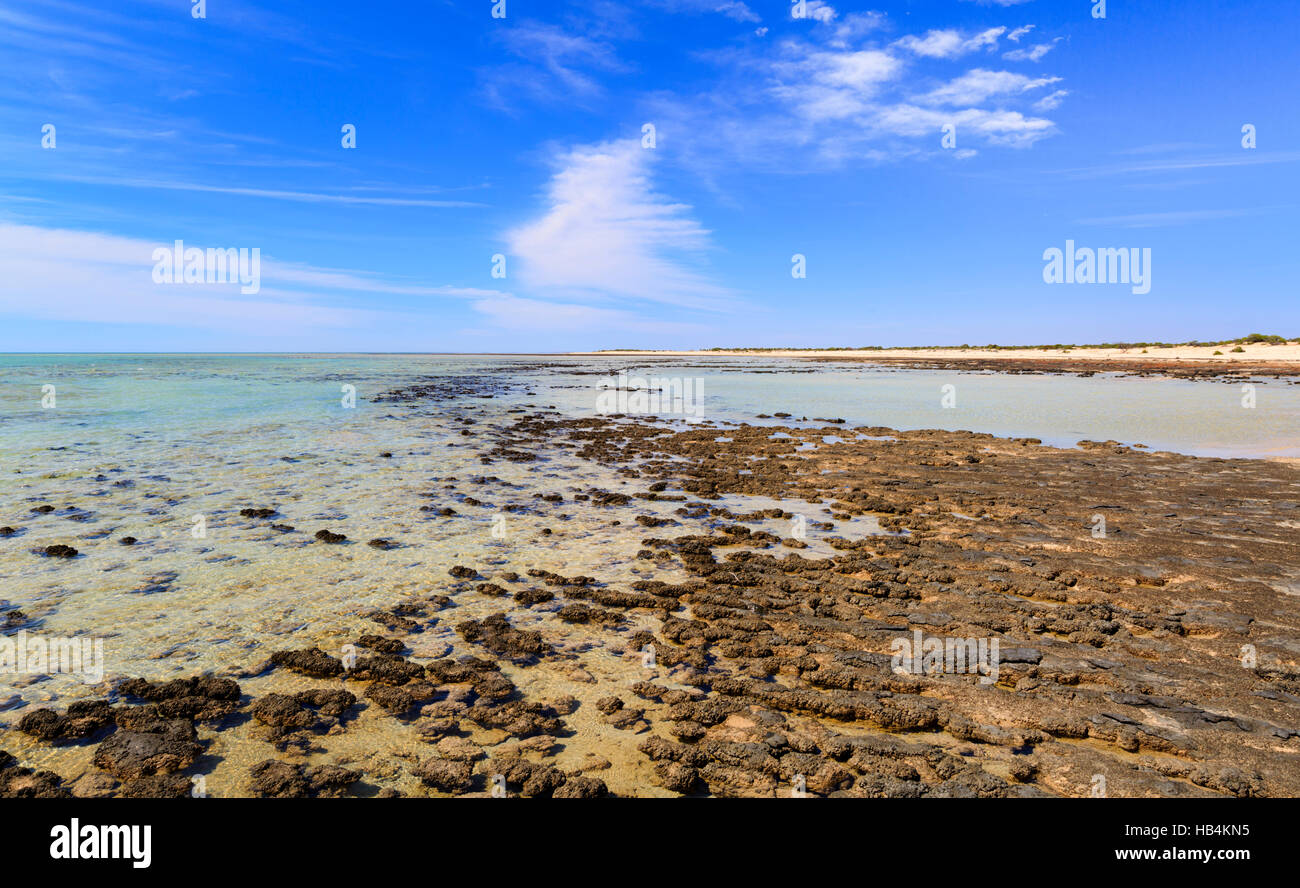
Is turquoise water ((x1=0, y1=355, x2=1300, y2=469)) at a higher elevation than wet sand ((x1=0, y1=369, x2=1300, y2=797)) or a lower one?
higher

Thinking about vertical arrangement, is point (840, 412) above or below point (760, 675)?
above

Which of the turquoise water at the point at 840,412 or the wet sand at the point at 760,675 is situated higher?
the turquoise water at the point at 840,412

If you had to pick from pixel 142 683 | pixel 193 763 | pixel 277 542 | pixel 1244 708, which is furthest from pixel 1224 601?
pixel 277 542

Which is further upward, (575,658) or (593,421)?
(593,421)

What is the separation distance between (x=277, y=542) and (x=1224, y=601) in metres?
14.7

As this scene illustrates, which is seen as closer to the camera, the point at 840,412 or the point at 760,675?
the point at 760,675

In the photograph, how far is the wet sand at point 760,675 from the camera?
178 inches

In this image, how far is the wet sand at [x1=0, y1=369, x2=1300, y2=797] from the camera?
4520 mm

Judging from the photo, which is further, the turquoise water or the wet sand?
the turquoise water

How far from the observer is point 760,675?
241 inches
